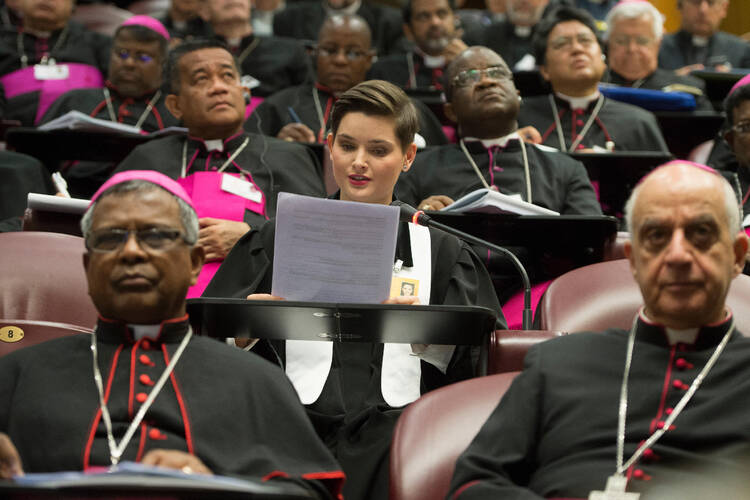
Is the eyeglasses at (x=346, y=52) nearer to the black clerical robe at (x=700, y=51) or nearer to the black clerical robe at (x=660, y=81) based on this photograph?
the black clerical robe at (x=660, y=81)

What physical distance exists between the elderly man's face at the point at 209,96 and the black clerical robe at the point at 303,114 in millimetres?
866

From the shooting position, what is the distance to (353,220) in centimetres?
273

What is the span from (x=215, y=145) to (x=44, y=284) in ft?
5.55

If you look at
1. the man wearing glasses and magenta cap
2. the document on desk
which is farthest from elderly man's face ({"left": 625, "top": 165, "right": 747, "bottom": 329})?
the man wearing glasses and magenta cap

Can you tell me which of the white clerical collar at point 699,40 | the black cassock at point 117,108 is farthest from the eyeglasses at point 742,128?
the white clerical collar at point 699,40

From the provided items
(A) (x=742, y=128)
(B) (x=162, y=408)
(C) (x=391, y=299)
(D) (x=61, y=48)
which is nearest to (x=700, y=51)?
(A) (x=742, y=128)

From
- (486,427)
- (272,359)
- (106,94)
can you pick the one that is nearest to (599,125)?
(106,94)

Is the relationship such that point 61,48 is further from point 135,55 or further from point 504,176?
point 504,176

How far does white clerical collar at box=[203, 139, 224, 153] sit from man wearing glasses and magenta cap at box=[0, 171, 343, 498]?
214 centimetres

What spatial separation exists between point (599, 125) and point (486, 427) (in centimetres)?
364

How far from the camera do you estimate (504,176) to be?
186 inches

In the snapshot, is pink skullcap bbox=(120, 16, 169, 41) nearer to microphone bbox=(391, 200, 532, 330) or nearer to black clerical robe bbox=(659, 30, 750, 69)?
microphone bbox=(391, 200, 532, 330)

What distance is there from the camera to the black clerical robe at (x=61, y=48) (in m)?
6.61

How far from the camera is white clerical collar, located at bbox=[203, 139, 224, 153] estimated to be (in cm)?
475
